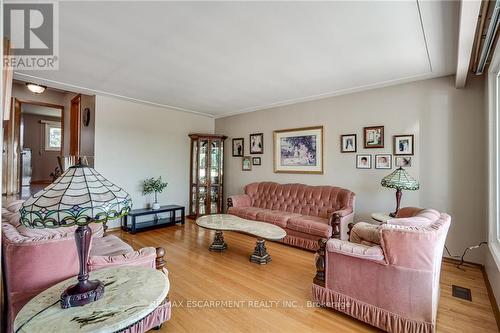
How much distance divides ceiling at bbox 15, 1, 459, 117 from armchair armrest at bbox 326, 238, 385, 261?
6.40ft

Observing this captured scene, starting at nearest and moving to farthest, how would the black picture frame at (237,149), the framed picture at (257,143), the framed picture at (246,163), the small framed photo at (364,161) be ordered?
the small framed photo at (364,161), the framed picture at (257,143), the framed picture at (246,163), the black picture frame at (237,149)

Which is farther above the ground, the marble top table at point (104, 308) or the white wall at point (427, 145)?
the white wall at point (427, 145)

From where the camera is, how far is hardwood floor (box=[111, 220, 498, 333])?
6.60 feet

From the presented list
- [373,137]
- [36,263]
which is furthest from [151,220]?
[373,137]

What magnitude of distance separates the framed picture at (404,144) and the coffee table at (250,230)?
2177 mm

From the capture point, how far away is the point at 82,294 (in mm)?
1283

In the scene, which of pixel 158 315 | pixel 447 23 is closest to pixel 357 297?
pixel 158 315

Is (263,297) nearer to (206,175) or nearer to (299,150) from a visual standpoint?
(299,150)

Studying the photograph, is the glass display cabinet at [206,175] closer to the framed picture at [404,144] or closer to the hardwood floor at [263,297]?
the hardwood floor at [263,297]

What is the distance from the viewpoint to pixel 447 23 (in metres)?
2.13

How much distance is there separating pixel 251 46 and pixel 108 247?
106 inches

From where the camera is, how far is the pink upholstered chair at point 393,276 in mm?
1793

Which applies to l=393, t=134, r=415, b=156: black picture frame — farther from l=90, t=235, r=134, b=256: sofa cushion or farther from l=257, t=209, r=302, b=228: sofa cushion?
l=90, t=235, r=134, b=256: sofa cushion

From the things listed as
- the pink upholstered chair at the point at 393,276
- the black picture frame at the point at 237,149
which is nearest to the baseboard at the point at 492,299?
the pink upholstered chair at the point at 393,276
